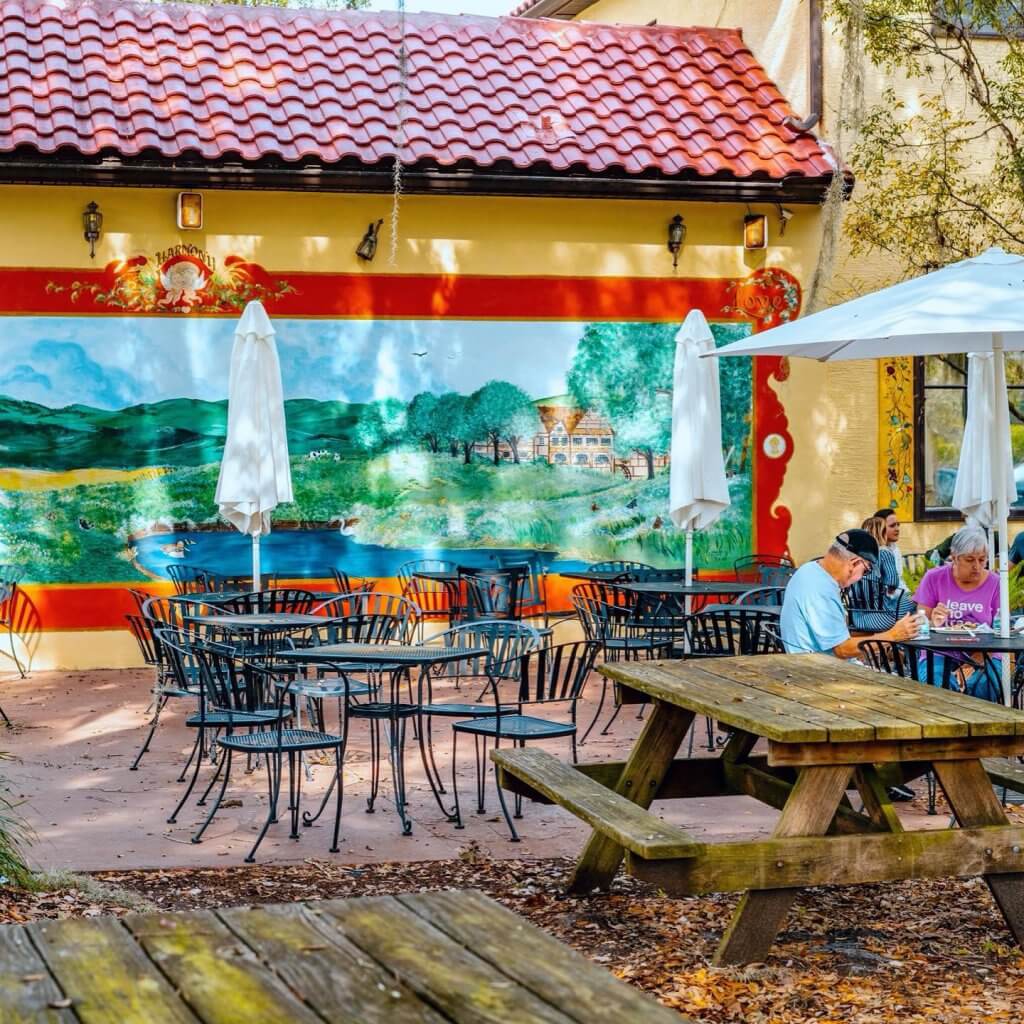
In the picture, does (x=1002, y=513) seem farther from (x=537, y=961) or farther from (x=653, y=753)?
(x=537, y=961)

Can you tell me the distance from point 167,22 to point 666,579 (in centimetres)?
667

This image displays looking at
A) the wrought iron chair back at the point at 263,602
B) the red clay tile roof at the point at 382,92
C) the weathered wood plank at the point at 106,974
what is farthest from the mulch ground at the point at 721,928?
the red clay tile roof at the point at 382,92

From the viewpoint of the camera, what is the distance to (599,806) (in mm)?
5551

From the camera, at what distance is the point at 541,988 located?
2434 mm

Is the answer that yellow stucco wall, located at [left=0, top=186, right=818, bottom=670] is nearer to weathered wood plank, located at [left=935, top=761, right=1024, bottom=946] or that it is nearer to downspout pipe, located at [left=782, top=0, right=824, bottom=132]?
downspout pipe, located at [left=782, top=0, right=824, bottom=132]

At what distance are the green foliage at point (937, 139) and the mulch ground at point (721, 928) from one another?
6961 mm

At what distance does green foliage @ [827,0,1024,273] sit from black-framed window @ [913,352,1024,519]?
39.9 inches

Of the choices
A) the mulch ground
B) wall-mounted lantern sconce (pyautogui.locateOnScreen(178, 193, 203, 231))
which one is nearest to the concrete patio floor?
the mulch ground

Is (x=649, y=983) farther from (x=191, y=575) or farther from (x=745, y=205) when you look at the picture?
(x=745, y=205)

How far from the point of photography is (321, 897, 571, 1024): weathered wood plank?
92.0 inches

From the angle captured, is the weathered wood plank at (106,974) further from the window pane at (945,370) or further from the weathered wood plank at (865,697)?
the window pane at (945,370)

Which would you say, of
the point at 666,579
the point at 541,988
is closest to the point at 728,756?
the point at 541,988

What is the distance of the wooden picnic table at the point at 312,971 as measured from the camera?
2346 mm

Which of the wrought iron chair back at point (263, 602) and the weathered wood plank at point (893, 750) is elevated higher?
the wrought iron chair back at point (263, 602)
